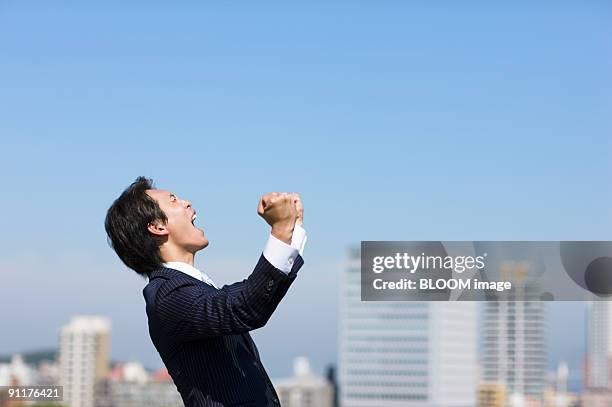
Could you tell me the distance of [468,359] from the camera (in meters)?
94.4

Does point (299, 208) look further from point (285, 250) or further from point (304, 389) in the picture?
point (304, 389)

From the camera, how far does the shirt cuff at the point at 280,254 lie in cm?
143

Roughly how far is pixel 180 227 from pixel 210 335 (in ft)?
0.87

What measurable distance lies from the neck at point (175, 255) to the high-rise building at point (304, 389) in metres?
75.0

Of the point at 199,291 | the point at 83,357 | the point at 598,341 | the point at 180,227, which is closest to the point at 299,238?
the point at 199,291

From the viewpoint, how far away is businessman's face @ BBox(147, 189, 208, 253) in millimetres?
1723

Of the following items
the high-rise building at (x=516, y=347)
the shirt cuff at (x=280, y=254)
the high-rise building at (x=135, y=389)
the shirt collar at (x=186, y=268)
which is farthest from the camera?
the high-rise building at (x=516, y=347)

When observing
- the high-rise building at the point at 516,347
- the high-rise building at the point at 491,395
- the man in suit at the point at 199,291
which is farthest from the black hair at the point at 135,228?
the high-rise building at the point at 516,347

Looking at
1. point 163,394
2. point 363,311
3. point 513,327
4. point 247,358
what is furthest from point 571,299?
point 513,327

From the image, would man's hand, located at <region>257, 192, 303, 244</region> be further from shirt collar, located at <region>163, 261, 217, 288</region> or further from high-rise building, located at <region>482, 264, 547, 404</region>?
high-rise building, located at <region>482, 264, 547, 404</region>

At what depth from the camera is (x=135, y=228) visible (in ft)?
5.70

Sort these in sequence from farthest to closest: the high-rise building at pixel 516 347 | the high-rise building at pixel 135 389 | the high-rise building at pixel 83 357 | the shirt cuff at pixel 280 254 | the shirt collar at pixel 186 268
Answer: the high-rise building at pixel 516 347
the high-rise building at pixel 83 357
the high-rise building at pixel 135 389
the shirt collar at pixel 186 268
the shirt cuff at pixel 280 254

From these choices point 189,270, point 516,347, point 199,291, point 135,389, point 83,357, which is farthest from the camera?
point 516,347

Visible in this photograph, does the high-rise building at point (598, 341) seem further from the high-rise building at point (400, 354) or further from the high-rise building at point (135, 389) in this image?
the high-rise building at point (135, 389)
